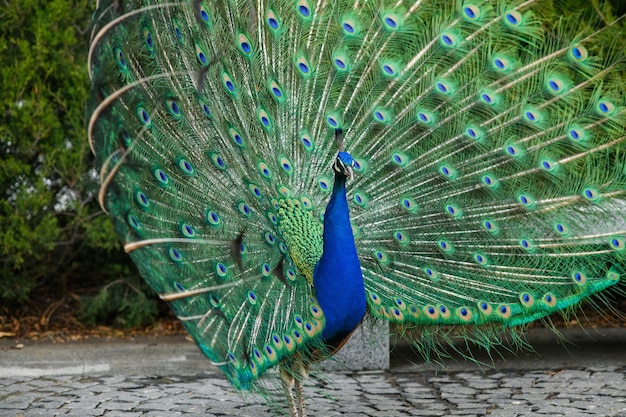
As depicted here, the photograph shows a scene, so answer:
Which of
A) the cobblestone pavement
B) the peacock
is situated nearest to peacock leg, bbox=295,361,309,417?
the peacock

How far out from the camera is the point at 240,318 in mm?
3270

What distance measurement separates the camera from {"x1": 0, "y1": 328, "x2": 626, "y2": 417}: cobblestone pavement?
4039 millimetres

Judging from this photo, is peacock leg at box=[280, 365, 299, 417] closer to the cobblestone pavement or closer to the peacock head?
the cobblestone pavement

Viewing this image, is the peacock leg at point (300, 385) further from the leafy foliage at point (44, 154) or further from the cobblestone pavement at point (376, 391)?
the leafy foliage at point (44, 154)

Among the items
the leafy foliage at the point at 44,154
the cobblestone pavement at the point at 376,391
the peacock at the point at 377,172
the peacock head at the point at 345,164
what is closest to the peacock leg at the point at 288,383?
the peacock at the point at 377,172

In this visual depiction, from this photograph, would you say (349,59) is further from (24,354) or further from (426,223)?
(24,354)

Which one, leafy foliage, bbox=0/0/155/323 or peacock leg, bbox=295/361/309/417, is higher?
leafy foliage, bbox=0/0/155/323

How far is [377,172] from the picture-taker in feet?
12.1

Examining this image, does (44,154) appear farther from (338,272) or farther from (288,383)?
(338,272)

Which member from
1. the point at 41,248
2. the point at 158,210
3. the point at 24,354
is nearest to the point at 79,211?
the point at 41,248

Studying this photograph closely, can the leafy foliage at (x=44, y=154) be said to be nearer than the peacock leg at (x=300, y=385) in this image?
No

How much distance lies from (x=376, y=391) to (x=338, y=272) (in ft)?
4.44

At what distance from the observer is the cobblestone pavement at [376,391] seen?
4.04 meters

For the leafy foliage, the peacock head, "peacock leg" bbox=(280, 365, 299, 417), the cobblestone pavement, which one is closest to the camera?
the peacock head
